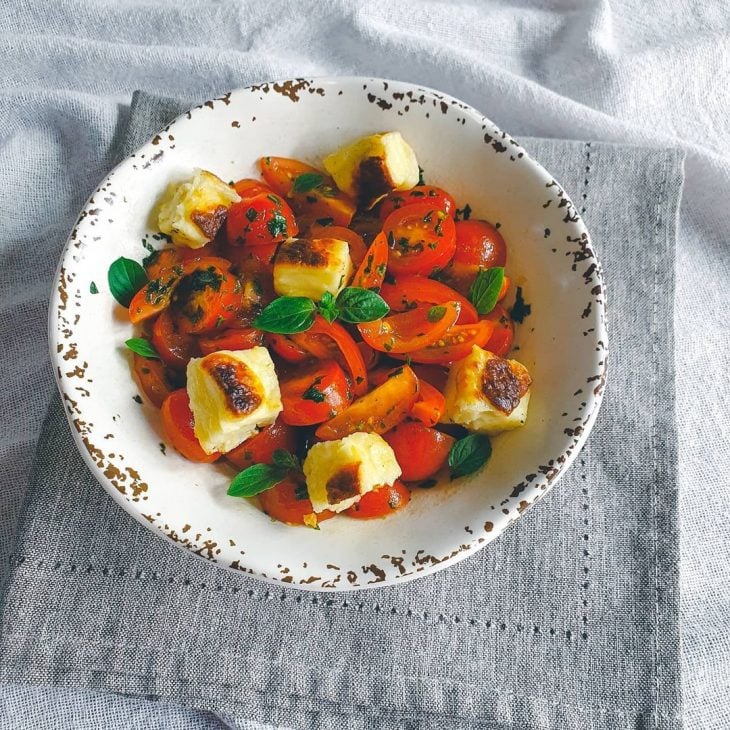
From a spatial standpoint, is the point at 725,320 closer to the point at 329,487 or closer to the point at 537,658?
the point at 537,658

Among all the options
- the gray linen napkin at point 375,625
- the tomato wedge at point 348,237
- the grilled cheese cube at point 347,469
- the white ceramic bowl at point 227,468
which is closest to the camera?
the grilled cheese cube at point 347,469

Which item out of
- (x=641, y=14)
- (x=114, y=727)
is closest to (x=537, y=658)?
(x=114, y=727)

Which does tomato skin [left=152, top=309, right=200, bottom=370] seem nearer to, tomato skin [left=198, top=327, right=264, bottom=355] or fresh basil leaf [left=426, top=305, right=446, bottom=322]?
tomato skin [left=198, top=327, right=264, bottom=355]

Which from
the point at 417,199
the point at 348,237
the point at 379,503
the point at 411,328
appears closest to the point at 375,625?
the point at 379,503

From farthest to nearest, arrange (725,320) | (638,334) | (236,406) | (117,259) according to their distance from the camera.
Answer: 1. (725,320)
2. (638,334)
3. (117,259)
4. (236,406)

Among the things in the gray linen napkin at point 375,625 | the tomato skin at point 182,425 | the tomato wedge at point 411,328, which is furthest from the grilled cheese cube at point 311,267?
the gray linen napkin at point 375,625

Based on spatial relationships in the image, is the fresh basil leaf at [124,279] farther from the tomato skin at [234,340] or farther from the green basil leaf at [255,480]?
the green basil leaf at [255,480]
